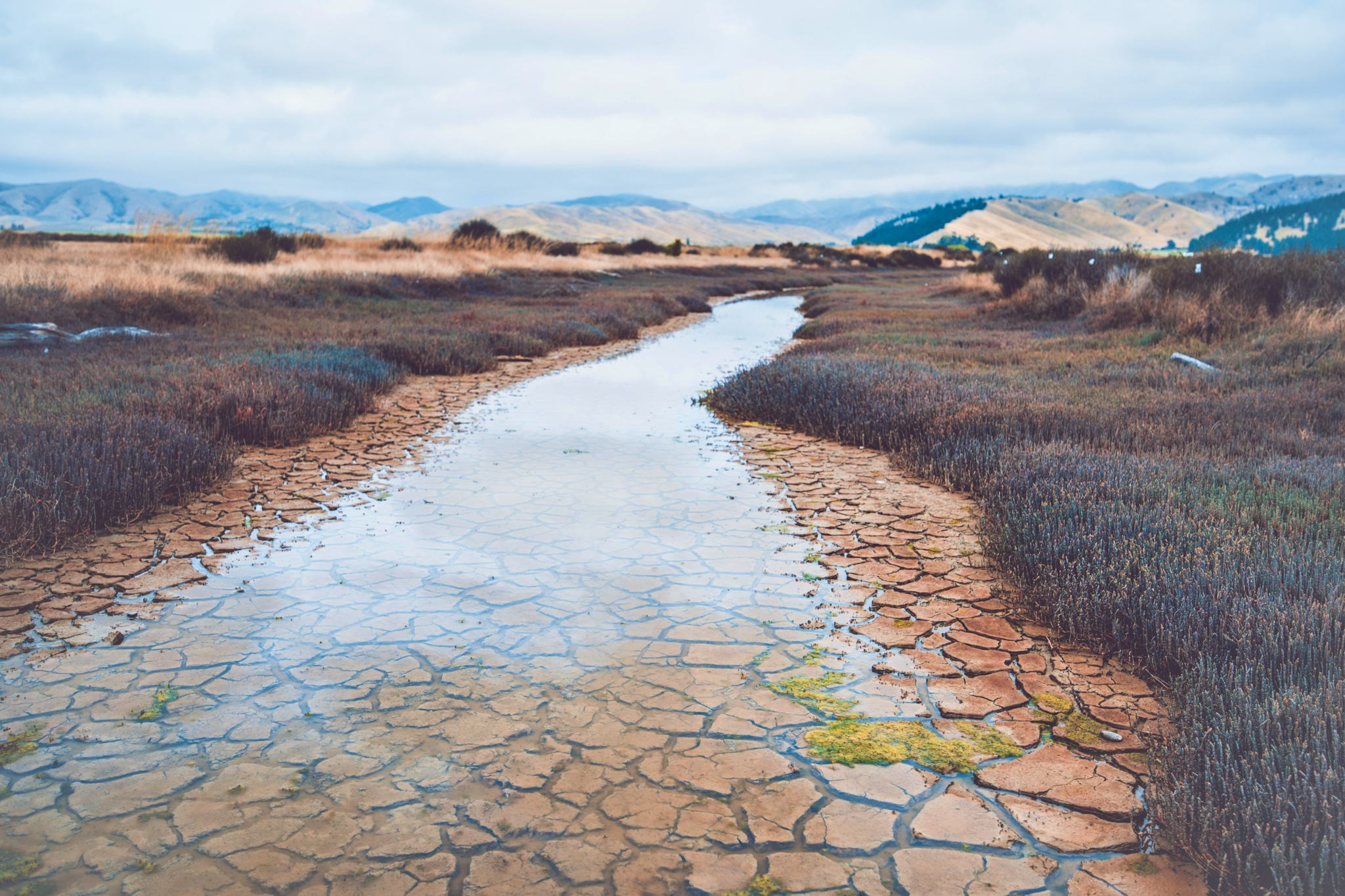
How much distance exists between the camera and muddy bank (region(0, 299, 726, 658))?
13.8 ft

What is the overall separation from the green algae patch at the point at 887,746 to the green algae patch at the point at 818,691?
11 cm

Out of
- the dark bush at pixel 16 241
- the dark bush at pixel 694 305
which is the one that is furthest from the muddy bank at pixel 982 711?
the dark bush at pixel 16 241

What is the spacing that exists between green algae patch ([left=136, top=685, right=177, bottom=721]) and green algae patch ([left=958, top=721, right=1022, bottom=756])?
3223 millimetres

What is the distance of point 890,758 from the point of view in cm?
314

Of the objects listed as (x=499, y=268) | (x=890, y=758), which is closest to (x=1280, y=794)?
(x=890, y=758)

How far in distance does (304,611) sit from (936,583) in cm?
356

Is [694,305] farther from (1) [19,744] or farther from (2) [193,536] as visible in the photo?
(1) [19,744]

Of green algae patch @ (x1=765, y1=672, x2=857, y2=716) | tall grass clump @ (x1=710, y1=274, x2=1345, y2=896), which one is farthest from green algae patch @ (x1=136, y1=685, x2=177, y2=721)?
tall grass clump @ (x1=710, y1=274, x2=1345, y2=896)

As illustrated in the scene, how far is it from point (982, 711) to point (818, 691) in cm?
69

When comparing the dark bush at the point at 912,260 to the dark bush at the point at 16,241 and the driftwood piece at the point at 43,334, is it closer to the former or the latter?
the dark bush at the point at 16,241

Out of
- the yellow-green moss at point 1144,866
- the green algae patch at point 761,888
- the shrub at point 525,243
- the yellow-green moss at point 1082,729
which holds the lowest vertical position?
the green algae patch at point 761,888

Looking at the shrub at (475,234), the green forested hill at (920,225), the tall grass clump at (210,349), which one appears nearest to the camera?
the tall grass clump at (210,349)

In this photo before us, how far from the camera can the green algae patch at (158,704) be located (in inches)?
130

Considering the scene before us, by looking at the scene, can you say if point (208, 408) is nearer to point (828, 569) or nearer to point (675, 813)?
point (828, 569)
